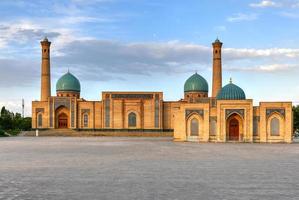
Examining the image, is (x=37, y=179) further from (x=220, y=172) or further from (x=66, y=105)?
(x=66, y=105)

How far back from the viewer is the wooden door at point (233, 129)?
46947 millimetres

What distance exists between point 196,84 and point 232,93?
28.4 metres

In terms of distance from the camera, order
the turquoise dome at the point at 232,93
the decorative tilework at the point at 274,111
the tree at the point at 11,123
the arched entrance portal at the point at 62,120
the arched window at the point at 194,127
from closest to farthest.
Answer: the decorative tilework at the point at 274,111
the arched window at the point at 194,127
the turquoise dome at the point at 232,93
the arched entrance portal at the point at 62,120
the tree at the point at 11,123

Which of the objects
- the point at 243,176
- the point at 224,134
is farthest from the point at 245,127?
the point at 243,176

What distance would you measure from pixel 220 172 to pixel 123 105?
186ft

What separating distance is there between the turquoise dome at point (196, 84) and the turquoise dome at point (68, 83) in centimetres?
1772

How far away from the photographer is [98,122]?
237ft

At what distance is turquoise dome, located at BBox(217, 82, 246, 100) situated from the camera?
48.5m

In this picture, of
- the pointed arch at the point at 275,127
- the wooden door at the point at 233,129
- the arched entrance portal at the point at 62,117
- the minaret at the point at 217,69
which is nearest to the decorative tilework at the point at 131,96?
the arched entrance portal at the point at 62,117

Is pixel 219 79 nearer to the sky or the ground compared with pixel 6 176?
nearer to the sky

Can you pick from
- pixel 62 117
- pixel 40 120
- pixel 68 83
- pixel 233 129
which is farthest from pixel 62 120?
pixel 233 129

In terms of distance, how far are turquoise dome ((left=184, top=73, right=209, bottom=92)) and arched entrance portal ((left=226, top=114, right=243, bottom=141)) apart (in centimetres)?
2966

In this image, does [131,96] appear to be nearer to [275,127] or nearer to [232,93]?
[232,93]

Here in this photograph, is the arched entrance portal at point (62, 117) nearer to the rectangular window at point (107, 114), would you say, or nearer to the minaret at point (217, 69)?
the rectangular window at point (107, 114)
